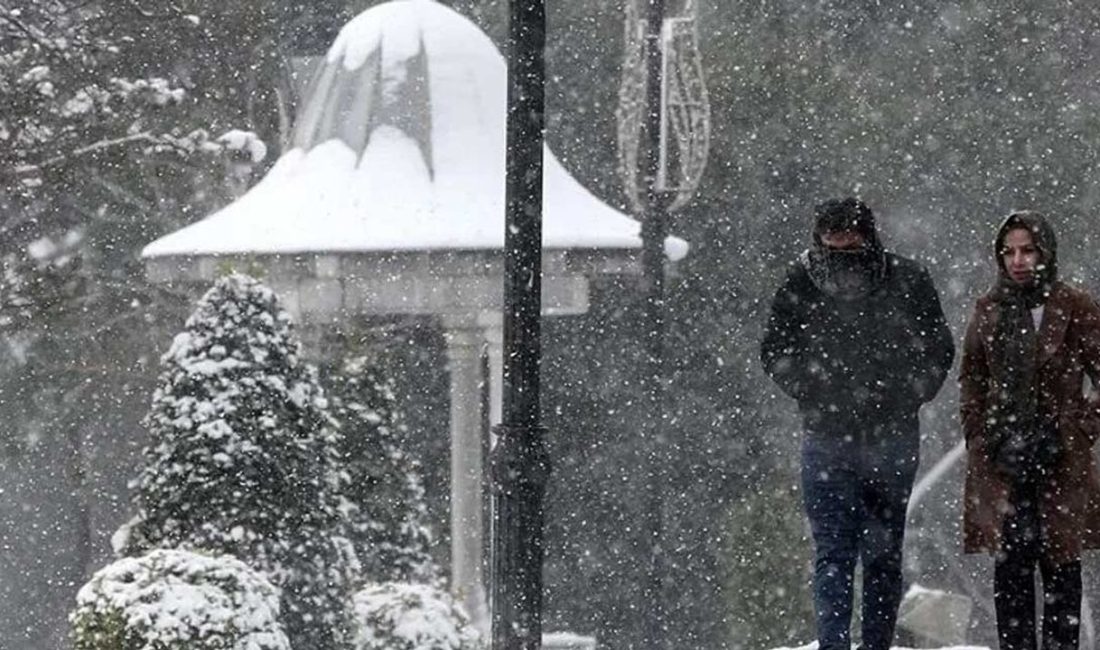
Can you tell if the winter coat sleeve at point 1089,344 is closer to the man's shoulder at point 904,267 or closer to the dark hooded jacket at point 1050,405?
the dark hooded jacket at point 1050,405

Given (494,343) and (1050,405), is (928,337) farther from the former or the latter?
(494,343)

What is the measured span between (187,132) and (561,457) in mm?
4730

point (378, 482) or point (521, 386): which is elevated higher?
point (521, 386)

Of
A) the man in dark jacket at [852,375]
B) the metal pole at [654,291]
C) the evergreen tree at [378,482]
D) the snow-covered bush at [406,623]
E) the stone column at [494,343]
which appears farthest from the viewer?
the stone column at [494,343]

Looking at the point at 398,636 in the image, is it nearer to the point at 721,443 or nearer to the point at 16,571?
the point at 721,443

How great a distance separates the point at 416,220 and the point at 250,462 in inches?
112

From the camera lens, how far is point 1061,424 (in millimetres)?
5574

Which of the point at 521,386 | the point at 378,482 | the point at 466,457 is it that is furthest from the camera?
the point at 466,457

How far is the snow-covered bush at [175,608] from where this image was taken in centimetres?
561

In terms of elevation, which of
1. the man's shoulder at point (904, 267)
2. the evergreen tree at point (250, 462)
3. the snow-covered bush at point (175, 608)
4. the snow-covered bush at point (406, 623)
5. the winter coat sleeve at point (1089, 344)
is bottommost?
the snow-covered bush at point (406, 623)

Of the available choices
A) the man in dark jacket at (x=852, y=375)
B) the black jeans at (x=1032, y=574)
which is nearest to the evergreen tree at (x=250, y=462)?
the man in dark jacket at (x=852, y=375)

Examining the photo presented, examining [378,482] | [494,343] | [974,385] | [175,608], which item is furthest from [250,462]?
[494,343]

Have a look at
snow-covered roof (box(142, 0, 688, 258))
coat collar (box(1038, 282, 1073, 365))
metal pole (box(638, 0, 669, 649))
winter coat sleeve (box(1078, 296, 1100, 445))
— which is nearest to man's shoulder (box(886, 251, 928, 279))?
coat collar (box(1038, 282, 1073, 365))

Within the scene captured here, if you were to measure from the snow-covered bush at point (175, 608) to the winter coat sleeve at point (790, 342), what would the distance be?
180 cm
